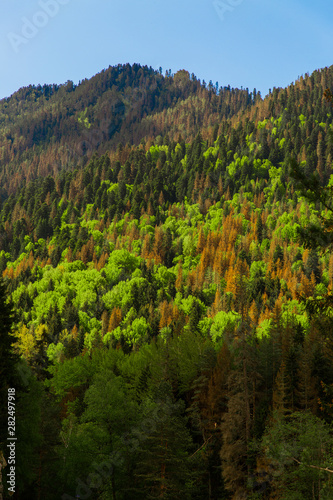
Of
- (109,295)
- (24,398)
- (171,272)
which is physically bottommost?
(24,398)

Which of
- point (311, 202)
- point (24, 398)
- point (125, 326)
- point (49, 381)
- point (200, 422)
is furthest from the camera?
point (125, 326)

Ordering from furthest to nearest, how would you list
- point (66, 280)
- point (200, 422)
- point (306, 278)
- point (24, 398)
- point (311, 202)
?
point (66, 280)
point (306, 278)
point (200, 422)
point (24, 398)
point (311, 202)

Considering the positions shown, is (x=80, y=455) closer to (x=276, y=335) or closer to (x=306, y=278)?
(x=276, y=335)

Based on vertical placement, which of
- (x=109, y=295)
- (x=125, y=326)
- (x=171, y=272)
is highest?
(x=171, y=272)

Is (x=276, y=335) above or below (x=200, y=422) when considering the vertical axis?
above

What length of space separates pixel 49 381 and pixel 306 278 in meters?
108

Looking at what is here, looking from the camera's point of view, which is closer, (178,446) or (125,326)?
(178,446)

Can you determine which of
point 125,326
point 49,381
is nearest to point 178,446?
point 49,381

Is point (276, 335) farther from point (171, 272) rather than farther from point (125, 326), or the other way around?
point (171, 272)

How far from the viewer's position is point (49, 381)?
70.0 meters

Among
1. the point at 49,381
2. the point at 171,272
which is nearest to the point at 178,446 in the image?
the point at 49,381

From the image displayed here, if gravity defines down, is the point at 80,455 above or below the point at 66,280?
below

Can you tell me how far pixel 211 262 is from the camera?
181 metres

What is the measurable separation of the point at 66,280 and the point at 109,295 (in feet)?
80.3
